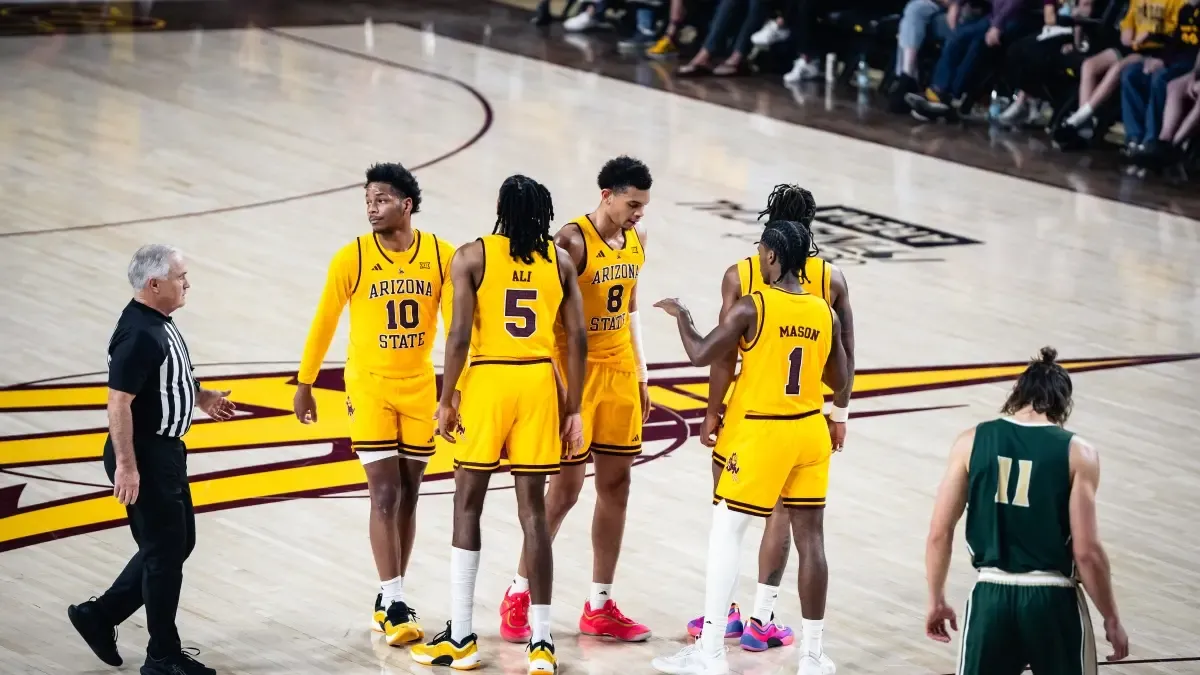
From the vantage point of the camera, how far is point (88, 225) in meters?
13.6

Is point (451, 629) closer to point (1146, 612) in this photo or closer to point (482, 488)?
point (482, 488)

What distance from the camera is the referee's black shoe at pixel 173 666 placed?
6598mm

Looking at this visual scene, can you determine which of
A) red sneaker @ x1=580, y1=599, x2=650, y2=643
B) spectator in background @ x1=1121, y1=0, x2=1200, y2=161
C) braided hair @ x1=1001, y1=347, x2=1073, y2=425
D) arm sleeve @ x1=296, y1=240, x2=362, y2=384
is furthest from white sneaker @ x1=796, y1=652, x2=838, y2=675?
spectator in background @ x1=1121, y1=0, x2=1200, y2=161

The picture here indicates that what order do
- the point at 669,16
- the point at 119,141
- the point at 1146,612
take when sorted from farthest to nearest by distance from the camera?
the point at 669,16
the point at 119,141
the point at 1146,612

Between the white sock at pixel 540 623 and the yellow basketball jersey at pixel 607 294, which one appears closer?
the white sock at pixel 540 623

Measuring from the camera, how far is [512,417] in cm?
663

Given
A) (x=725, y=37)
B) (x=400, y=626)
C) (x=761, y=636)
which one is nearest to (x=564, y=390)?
(x=400, y=626)

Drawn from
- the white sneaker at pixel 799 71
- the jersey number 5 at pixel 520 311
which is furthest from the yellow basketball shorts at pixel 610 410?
the white sneaker at pixel 799 71

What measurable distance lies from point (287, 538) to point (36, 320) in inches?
150

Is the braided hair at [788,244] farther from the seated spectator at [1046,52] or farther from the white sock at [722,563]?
the seated spectator at [1046,52]

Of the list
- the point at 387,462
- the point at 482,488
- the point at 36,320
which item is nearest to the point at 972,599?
the point at 482,488

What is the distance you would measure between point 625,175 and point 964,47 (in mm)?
→ 11778

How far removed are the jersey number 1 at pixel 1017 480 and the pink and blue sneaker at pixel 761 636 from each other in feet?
6.37

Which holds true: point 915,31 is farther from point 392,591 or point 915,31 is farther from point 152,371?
point 152,371
